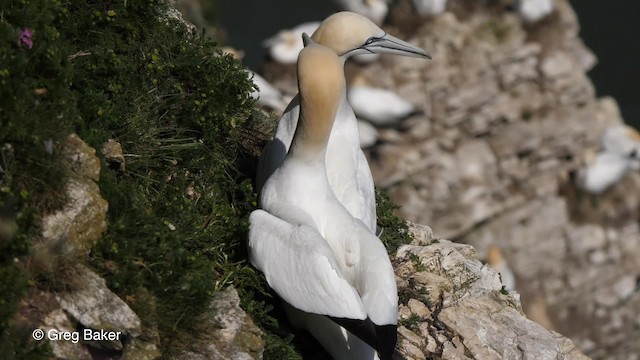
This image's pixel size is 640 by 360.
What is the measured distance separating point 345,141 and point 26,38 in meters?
2.21

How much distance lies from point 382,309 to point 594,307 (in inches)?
604

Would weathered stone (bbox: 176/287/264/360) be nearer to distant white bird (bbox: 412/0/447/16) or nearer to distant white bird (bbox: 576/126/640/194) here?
distant white bird (bbox: 412/0/447/16)

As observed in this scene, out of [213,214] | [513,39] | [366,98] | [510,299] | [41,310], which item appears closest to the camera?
[41,310]

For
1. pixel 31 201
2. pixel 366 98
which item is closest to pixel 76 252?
pixel 31 201

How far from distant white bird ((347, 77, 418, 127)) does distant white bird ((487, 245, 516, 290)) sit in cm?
277

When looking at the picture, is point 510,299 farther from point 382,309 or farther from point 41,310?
point 41,310

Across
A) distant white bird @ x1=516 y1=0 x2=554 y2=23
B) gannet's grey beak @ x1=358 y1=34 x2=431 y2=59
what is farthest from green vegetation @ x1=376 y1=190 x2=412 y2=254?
distant white bird @ x1=516 y1=0 x2=554 y2=23

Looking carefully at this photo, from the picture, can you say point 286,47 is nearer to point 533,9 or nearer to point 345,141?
point 533,9

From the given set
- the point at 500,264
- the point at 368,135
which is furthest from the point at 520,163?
the point at 368,135

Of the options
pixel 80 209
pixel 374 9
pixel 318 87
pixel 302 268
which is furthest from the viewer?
pixel 374 9

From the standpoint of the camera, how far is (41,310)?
460 cm

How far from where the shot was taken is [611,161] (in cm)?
1958

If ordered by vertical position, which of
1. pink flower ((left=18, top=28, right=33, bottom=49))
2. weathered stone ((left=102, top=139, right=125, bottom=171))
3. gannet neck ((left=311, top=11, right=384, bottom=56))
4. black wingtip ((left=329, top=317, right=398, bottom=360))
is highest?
gannet neck ((left=311, top=11, right=384, bottom=56))

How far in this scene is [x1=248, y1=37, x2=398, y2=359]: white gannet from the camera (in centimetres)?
511
